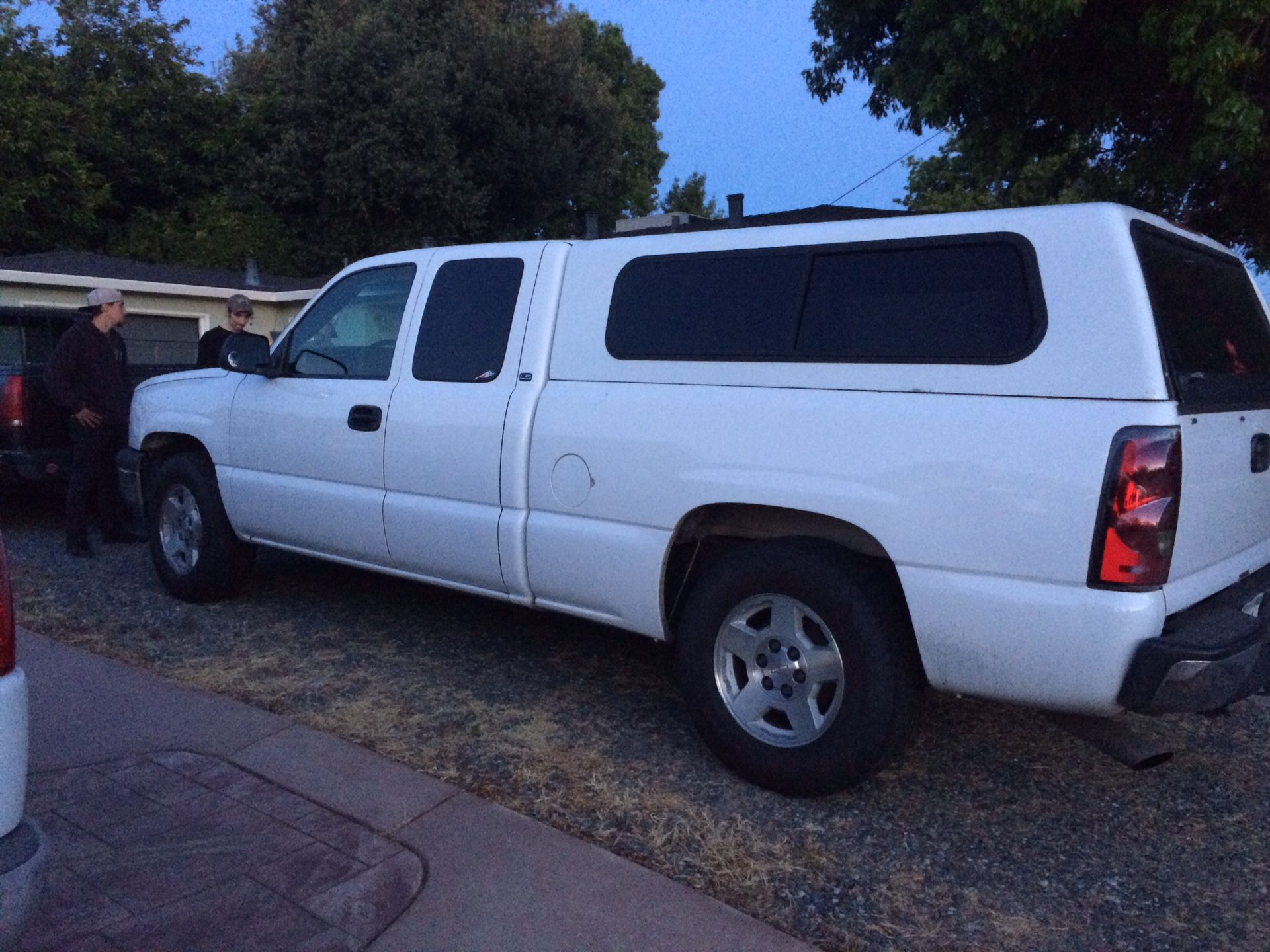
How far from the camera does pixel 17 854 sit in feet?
7.18

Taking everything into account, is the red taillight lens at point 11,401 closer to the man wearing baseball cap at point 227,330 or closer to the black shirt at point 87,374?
the black shirt at point 87,374

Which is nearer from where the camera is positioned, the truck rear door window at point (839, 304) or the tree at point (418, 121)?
the truck rear door window at point (839, 304)

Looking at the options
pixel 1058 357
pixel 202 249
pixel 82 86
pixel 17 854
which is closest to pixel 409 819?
pixel 17 854

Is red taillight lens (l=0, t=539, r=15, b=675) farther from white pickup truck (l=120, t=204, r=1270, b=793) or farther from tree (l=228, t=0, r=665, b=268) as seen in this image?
tree (l=228, t=0, r=665, b=268)

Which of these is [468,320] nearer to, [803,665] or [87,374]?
[803,665]

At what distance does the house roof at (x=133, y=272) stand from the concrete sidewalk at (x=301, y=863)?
12704mm

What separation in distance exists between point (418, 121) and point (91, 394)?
18605 mm

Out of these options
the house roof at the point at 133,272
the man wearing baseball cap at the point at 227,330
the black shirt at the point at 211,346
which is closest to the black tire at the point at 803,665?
the man wearing baseball cap at the point at 227,330

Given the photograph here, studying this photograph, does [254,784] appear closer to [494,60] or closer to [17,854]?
[17,854]

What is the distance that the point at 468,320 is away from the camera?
4762 mm

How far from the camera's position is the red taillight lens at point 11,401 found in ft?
24.8

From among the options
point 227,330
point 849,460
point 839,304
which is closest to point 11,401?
point 227,330

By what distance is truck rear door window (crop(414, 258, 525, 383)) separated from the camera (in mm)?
4598

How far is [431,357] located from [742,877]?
2.67 meters
